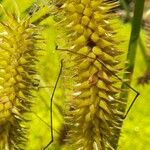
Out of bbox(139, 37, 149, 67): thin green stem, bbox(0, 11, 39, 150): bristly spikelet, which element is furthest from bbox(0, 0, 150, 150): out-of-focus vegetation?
bbox(0, 11, 39, 150): bristly spikelet

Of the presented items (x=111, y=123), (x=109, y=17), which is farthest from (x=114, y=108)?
(x=109, y=17)

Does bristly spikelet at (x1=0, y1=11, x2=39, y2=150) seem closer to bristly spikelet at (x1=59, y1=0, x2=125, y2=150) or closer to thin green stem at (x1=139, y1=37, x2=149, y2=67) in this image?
bristly spikelet at (x1=59, y1=0, x2=125, y2=150)

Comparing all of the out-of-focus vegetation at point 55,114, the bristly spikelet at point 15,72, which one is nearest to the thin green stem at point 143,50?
the out-of-focus vegetation at point 55,114

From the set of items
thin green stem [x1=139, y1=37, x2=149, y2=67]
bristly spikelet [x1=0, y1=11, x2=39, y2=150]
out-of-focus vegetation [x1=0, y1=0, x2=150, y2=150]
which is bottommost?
out-of-focus vegetation [x1=0, y1=0, x2=150, y2=150]

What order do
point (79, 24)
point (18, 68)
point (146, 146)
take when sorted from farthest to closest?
point (146, 146)
point (18, 68)
point (79, 24)

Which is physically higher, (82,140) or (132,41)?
(132,41)

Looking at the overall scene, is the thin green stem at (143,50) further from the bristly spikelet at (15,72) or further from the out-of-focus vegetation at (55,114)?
the bristly spikelet at (15,72)

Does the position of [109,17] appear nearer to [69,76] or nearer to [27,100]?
[69,76]
